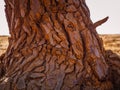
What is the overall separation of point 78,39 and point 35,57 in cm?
42

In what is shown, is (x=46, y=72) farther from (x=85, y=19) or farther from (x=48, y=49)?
(x=85, y=19)

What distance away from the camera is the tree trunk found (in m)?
2.43

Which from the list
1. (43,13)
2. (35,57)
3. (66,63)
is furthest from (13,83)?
(43,13)

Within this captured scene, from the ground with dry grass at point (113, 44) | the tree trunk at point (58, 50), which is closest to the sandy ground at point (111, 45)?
the ground with dry grass at point (113, 44)

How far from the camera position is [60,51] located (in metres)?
2.47

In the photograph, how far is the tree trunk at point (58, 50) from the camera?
243cm

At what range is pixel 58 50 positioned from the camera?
2.46m

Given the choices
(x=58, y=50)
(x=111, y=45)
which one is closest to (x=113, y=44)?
(x=111, y=45)

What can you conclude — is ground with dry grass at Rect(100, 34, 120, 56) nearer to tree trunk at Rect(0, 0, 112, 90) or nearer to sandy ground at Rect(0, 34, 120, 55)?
sandy ground at Rect(0, 34, 120, 55)

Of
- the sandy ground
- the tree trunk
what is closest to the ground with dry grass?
the sandy ground

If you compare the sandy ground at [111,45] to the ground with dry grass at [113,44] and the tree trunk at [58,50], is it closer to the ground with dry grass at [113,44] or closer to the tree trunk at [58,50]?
the ground with dry grass at [113,44]

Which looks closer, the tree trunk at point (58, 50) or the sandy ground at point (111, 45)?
the tree trunk at point (58, 50)

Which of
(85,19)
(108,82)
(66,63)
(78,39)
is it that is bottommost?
(108,82)

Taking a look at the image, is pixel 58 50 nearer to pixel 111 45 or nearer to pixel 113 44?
pixel 111 45
